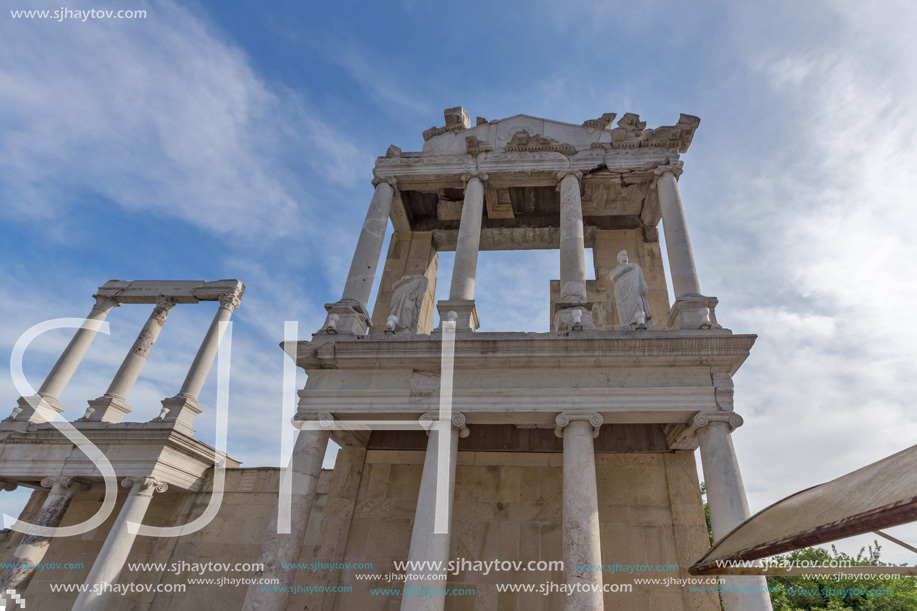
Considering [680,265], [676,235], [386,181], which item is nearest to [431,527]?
[680,265]

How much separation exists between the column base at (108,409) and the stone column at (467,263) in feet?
36.3

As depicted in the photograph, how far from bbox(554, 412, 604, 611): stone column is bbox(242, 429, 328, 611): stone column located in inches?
166

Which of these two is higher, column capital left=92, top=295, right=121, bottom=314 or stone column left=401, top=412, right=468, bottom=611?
column capital left=92, top=295, right=121, bottom=314

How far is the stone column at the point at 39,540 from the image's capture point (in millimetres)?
11797

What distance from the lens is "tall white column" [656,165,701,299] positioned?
9391 mm

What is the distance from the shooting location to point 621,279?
9.88 meters

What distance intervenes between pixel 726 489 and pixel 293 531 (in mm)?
6693

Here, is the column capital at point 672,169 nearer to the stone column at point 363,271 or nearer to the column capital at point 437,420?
the stone column at point 363,271

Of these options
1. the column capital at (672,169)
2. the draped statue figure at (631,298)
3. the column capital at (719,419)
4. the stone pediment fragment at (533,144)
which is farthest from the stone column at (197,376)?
the column capital at (672,169)

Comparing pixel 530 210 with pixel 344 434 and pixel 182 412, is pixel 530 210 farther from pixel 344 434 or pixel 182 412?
pixel 182 412

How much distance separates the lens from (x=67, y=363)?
15.3m

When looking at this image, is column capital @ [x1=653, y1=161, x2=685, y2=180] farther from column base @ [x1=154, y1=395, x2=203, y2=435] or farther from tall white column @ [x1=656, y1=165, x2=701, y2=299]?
column base @ [x1=154, y1=395, x2=203, y2=435]

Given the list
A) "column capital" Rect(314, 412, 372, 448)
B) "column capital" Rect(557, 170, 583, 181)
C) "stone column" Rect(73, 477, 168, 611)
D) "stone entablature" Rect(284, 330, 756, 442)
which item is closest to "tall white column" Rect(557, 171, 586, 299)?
"column capital" Rect(557, 170, 583, 181)

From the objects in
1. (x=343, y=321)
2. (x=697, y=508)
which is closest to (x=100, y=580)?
(x=343, y=321)
